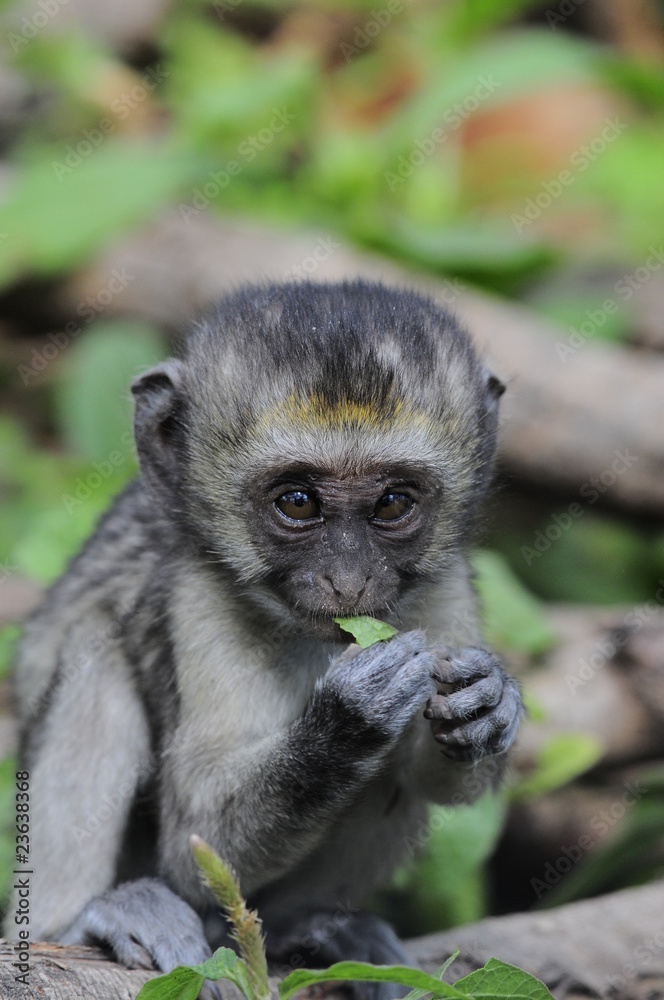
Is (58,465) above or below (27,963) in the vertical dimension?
below

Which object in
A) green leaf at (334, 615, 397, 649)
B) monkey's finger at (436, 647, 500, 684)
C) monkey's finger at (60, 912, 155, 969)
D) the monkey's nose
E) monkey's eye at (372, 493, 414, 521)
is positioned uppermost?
monkey's eye at (372, 493, 414, 521)

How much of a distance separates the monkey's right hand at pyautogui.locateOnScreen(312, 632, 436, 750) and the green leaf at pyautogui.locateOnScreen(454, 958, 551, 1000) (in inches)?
35.2

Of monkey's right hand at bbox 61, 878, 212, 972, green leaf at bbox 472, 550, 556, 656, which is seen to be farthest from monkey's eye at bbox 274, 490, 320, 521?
green leaf at bbox 472, 550, 556, 656

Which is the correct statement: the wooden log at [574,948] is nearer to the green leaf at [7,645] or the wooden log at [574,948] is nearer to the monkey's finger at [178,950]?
the monkey's finger at [178,950]

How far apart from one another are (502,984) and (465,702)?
100 cm

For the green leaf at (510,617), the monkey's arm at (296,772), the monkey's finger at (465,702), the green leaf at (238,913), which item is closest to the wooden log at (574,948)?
the monkey's arm at (296,772)

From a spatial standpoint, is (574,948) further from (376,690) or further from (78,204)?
(78,204)

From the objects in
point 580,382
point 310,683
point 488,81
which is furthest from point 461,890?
point 488,81

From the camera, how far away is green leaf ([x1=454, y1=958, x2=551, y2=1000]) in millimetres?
3736

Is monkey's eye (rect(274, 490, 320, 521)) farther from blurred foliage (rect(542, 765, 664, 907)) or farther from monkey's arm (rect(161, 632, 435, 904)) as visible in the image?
blurred foliage (rect(542, 765, 664, 907))

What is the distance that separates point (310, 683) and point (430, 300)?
69.7 inches

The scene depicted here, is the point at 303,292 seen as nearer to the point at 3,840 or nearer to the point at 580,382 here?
the point at 3,840

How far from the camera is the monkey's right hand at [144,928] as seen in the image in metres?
4.61

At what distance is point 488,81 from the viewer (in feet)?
36.7
